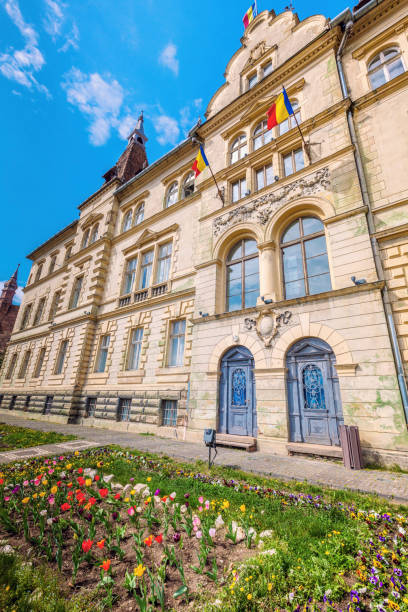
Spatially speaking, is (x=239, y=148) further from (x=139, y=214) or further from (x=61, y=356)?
(x=61, y=356)

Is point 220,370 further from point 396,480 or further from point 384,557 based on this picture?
point 384,557

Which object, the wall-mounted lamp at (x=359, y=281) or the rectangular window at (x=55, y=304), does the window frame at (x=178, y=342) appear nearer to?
the wall-mounted lamp at (x=359, y=281)

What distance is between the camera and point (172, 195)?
1839cm

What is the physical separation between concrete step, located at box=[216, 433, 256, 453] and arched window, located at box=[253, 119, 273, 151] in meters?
13.3

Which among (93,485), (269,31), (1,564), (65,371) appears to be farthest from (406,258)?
(65,371)

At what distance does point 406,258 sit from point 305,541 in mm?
8458

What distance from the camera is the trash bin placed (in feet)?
22.3

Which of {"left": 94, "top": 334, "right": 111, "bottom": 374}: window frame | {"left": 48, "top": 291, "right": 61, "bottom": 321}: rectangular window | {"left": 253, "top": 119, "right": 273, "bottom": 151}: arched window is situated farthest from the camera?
{"left": 48, "top": 291, "right": 61, "bottom": 321}: rectangular window

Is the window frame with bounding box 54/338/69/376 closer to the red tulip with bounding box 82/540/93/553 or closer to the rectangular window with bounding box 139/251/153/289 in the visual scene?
the rectangular window with bounding box 139/251/153/289

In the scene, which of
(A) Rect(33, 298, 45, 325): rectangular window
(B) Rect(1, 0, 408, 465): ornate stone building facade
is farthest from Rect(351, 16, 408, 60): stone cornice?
(A) Rect(33, 298, 45, 325): rectangular window

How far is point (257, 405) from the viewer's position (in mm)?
9602

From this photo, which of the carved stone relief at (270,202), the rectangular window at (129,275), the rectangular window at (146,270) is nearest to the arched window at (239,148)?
the carved stone relief at (270,202)

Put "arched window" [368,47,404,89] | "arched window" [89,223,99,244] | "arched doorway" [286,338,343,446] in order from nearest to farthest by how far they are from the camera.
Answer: "arched doorway" [286,338,343,446], "arched window" [368,47,404,89], "arched window" [89,223,99,244]

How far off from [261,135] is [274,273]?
8071mm
